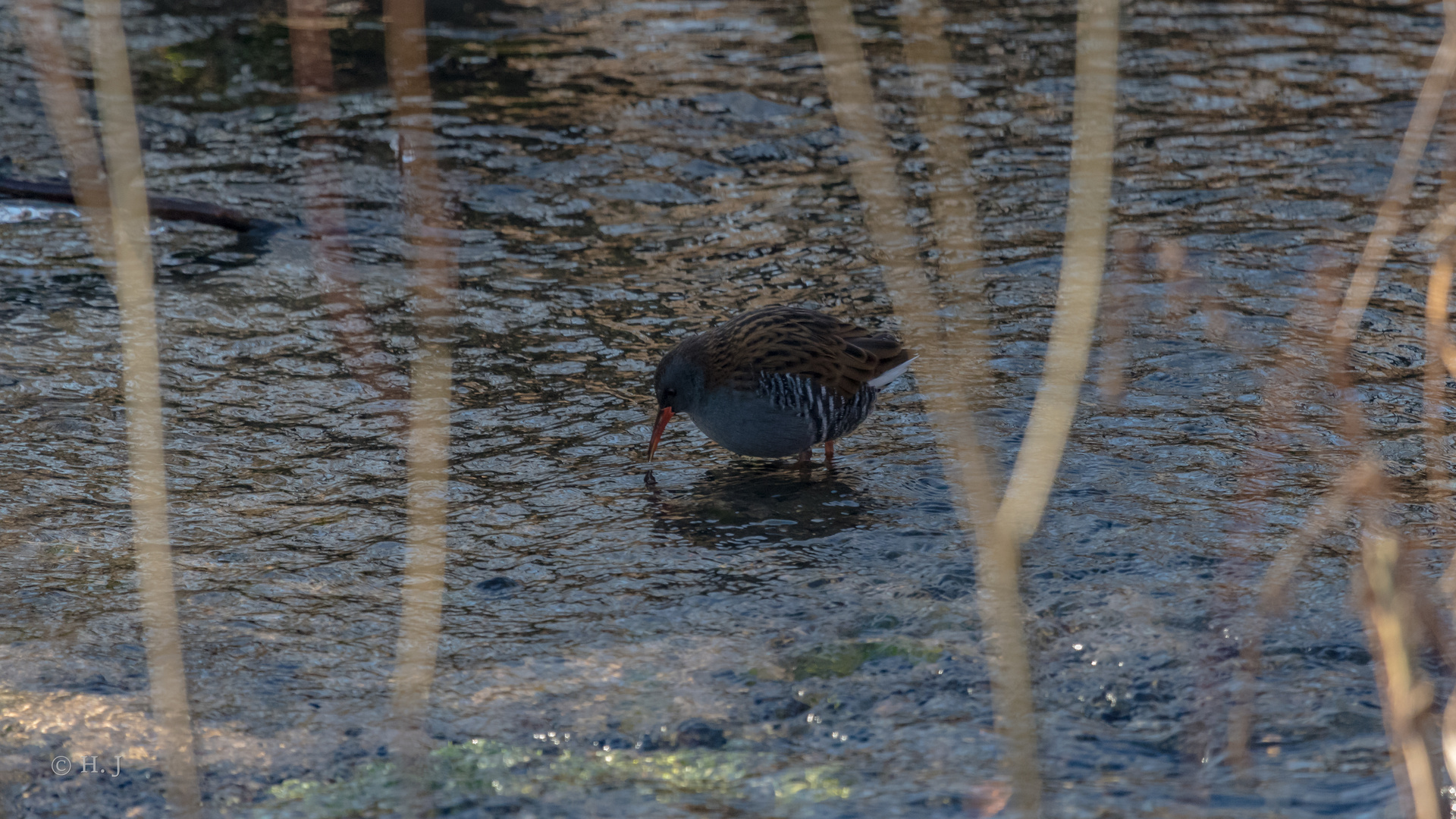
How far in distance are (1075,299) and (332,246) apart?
154 inches

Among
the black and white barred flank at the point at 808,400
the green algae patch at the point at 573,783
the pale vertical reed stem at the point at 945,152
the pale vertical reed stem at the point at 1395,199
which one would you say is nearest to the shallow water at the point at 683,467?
the green algae patch at the point at 573,783

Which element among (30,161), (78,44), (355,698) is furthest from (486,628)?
(78,44)

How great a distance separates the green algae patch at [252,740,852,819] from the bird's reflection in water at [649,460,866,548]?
1.34 meters

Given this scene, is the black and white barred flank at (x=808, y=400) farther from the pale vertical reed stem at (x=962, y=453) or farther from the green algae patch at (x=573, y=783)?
the green algae patch at (x=573, y=783)

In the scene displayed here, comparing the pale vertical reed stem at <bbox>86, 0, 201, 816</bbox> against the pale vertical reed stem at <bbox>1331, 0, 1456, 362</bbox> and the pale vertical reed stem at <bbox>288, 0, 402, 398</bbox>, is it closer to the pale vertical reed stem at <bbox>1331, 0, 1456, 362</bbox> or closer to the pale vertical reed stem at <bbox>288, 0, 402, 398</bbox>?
the pale vertical reed stem at <bbox>288, 0, 402, 398</bbox>

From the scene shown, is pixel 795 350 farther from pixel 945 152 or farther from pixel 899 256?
pixel 945 152

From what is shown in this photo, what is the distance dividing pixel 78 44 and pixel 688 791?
9741mm

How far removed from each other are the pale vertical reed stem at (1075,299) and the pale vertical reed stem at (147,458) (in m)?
1.74

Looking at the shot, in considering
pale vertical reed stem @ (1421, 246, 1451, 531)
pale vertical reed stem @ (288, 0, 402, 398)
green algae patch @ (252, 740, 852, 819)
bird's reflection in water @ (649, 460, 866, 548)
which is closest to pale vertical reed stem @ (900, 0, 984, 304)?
bird's reflection in water @ (649, 460, 866, 548)

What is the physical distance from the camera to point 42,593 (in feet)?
14.6

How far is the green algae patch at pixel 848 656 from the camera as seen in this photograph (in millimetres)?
3939

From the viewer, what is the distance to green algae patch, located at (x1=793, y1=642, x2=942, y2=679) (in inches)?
155

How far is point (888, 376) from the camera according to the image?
5453 mm

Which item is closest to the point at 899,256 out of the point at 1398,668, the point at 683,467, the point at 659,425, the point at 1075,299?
the point at 659,425
